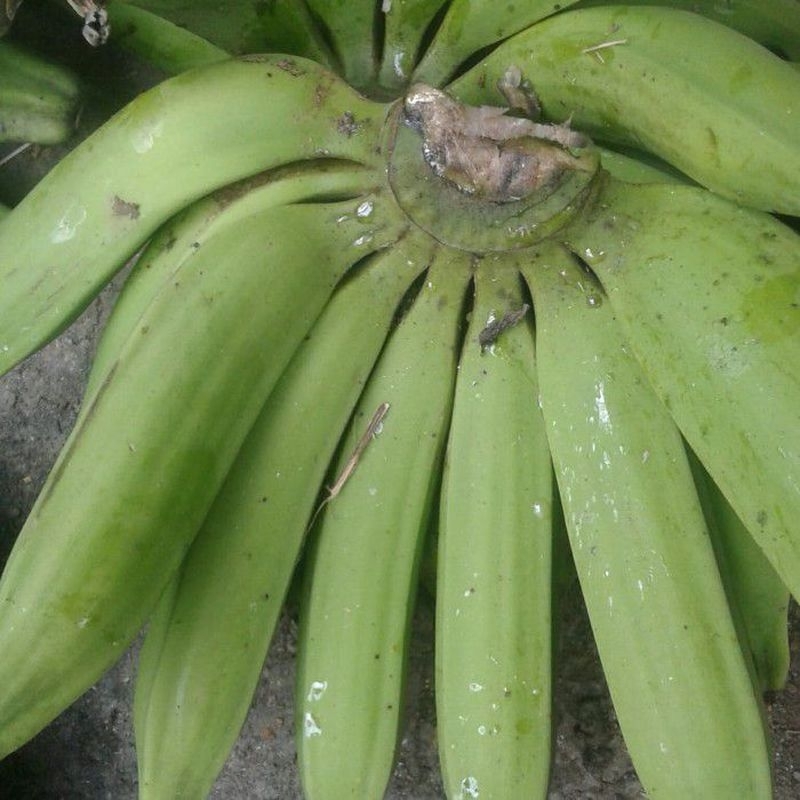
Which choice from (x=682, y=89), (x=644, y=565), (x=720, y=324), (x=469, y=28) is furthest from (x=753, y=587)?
A: (x=469, y=28)

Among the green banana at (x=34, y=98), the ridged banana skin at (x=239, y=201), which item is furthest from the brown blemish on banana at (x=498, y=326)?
the green banana at (x=34, y=98)

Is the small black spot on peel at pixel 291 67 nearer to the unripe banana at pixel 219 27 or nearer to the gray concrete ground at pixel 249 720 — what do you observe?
the unripe banana at pixel 219 27

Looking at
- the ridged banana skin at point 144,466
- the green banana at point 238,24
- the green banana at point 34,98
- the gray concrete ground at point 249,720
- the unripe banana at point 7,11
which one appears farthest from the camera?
the gray concrete ground at point 249,720

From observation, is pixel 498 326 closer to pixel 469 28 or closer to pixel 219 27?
pixel 469 28

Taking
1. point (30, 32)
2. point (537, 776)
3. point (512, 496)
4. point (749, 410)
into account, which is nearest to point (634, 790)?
point (537, 776)

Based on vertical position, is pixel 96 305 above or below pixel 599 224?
above

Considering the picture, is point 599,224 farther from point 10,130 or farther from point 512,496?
point 10,130

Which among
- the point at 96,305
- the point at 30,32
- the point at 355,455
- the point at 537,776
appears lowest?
the point at 537,776
